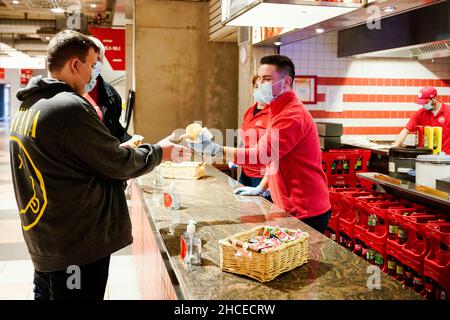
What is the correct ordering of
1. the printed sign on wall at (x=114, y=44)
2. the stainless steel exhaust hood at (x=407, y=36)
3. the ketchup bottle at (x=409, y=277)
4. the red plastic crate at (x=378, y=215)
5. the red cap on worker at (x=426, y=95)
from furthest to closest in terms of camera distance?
the printed sign on wall at (x=114, y=44)
the red cap on worker at (x=426, y=95)
the stainless steel exhaust hood at (x=407, y=36)
the red plastic crate at (x=378, y=215)
the ketchup bottle at (x=409, y=277)

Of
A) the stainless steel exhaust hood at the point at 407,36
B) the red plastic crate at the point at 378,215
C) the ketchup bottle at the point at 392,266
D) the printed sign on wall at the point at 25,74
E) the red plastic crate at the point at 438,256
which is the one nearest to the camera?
the red plastic crate at the point at 438,256

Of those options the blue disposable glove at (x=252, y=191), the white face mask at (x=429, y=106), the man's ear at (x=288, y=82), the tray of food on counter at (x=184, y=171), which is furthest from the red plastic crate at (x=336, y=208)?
the man's ear at (x=288, y=82)

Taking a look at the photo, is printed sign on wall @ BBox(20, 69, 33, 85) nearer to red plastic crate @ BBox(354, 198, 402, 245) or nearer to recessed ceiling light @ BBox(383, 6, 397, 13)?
red plastic crate @ BBox(354, 198, 402, 245)

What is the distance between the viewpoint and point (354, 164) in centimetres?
631

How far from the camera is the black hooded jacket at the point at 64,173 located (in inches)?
82.7

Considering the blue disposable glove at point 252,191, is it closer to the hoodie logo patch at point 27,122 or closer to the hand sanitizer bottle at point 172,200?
the hand sanitizer bottle at point 172,200

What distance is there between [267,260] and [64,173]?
898mm

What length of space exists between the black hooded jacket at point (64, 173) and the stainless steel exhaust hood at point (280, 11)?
4.96 feet

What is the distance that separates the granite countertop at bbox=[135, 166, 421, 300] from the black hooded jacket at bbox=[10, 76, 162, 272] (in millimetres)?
394

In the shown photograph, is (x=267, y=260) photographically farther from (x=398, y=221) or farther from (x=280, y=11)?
(x=398, y=221)

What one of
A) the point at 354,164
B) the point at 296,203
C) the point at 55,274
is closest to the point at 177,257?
the point at 55,274

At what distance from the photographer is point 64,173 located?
2133mm

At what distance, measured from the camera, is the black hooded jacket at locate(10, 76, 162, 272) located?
210 cm
